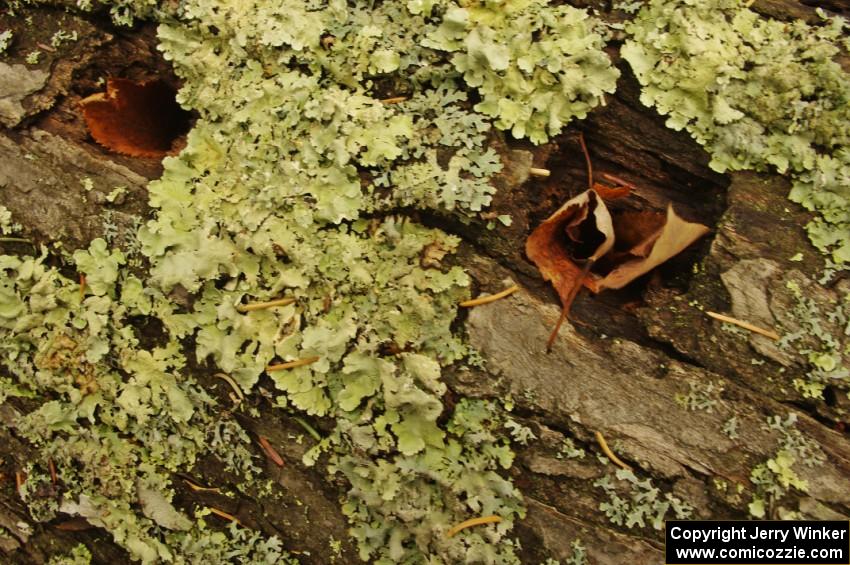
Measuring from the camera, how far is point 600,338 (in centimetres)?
224

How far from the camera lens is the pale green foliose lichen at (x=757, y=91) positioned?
2.22 metres

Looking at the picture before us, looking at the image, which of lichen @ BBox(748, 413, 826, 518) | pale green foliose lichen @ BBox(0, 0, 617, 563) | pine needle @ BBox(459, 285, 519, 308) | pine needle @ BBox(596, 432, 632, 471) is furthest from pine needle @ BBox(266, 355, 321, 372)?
lichen @ BBox(748, 413, 826, 518)

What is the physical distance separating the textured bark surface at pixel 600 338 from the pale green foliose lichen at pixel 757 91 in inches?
2.4

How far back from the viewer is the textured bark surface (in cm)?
214

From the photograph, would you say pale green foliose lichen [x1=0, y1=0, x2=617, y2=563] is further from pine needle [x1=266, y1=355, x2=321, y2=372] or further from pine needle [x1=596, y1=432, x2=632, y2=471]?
pine needle [x1=596, y1=432, x2=632, y2=471]

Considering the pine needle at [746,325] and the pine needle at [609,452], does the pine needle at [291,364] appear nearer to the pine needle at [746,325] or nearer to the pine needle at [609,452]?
the pine needle at [609,452]

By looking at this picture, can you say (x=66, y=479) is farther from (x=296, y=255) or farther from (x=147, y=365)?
(x=296, y=255)

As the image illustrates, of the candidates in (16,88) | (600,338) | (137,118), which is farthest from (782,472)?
(16,88)

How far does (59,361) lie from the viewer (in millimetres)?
2492

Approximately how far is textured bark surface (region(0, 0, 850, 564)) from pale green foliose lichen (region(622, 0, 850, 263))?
6 cm

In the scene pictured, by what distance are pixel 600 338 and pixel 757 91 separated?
0.98m

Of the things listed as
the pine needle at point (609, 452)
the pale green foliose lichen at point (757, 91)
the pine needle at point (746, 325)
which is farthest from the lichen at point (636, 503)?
the pale green foliose lichen at point (757, 91)

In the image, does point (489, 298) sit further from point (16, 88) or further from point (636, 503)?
point (16, 88)

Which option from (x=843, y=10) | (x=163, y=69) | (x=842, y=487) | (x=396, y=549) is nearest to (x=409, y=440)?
(x=396, y=549)
